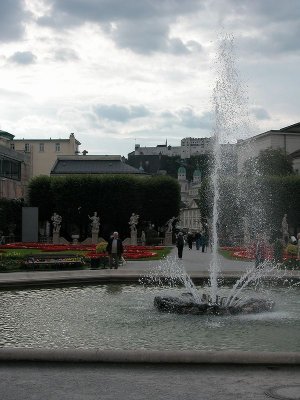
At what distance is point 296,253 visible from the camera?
35594 mm

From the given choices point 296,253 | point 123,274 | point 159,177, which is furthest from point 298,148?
point 123,274

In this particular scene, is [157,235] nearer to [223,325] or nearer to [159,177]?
[159,177]

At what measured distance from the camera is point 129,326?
1423cm

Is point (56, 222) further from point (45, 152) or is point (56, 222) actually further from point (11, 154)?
point (45, 152)

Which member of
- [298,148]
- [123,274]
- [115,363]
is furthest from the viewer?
[298,148]

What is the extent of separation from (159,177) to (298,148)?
124 feet

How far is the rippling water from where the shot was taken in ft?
40.8

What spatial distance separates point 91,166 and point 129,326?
77284 millimetres

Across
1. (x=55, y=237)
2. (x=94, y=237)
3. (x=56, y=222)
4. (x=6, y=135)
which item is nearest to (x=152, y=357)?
(x=94, y=237)

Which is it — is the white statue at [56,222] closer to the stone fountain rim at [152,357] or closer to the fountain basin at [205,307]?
the fountain basin at [205,307]

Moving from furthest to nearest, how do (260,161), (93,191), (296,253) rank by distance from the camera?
(260,161), (93,191), (296,253)

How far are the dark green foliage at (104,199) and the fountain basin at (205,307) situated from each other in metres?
50.6

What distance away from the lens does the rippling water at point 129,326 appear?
40.8ft

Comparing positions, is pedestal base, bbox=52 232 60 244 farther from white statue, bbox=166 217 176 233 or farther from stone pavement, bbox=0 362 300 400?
stone pavement, bbox=0 362 300 400
